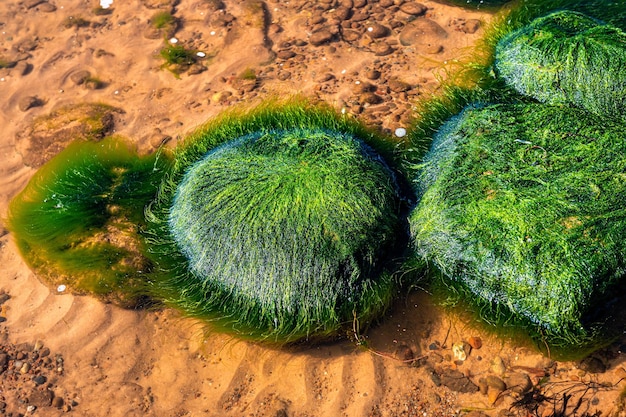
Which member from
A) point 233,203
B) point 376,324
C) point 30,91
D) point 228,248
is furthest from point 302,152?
point 30,91

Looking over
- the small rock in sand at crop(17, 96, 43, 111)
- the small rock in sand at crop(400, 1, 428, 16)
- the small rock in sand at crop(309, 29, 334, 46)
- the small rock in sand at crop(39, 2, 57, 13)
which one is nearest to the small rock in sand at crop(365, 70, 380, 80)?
the small rock in sand at crop(309, 29, 334, 46)

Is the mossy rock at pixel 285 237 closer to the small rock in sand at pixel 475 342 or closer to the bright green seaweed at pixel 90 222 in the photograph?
the bright green seaweed at pixel 90 222

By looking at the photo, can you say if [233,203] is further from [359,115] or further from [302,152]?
[359,115]

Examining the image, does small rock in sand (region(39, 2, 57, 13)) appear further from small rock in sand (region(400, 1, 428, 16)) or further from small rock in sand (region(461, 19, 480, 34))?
small rock in sand (region(461, 19, 480, 34))

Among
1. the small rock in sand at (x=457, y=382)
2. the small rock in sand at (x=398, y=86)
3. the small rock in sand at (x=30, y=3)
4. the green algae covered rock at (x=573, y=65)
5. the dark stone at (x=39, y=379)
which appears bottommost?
the dark stone at (x=39, y=379)

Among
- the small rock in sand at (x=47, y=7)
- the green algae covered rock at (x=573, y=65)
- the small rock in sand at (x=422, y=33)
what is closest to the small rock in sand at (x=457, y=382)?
the green algae covered rock at (x=573, y=65)

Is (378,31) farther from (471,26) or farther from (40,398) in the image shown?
(40,398)
